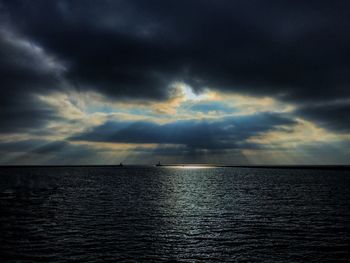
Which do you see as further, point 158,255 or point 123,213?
point 123,213

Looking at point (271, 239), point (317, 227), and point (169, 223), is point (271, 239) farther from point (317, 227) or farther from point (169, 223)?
point (169, 223)

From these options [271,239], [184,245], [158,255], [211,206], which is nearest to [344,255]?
[271,239]

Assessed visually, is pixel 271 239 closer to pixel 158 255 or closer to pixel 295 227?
pixel 295 227

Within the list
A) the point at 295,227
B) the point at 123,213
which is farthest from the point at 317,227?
the point at 123,213

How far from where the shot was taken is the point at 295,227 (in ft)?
119

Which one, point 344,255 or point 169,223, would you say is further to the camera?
point 169,223

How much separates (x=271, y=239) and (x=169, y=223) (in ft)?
45.3

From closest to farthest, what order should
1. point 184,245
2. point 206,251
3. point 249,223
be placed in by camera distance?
1. point 206,251
2. point 184,245
3. point 249,223

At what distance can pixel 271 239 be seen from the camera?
1213 inches

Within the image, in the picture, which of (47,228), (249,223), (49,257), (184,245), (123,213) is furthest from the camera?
(123,213)

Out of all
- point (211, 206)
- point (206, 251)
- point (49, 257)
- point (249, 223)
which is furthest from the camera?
point (211, 206)

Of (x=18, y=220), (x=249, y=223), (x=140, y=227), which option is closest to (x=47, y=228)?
(x=18, y=220)

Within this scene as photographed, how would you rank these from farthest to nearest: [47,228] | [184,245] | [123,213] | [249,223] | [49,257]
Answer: [123,213], [249,223], [47,228], [184,245], [49,257]

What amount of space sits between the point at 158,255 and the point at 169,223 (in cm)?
1370
